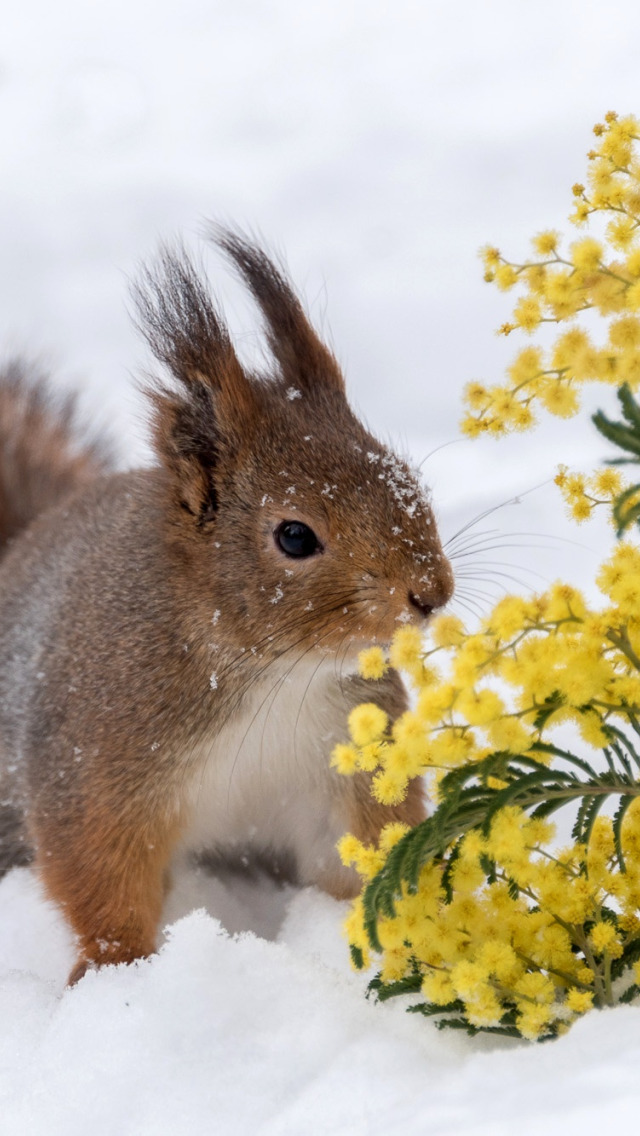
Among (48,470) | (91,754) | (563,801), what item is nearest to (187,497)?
(91,754)

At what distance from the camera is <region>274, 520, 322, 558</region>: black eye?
0.97m

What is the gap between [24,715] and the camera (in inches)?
47.4

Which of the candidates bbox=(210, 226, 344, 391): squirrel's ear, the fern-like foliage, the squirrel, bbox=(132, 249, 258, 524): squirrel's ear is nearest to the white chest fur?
the squirrel

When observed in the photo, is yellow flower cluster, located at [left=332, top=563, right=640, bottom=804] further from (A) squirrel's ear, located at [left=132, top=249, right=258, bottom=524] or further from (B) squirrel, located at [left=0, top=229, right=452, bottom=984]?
(A) squirrel's ear, located at [left=132, top=249, right=258, bottom=524]

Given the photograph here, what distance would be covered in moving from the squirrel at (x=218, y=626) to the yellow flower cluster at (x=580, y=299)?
0.26 m

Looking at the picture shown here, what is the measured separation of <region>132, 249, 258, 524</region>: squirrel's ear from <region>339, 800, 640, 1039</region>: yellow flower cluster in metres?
0.43

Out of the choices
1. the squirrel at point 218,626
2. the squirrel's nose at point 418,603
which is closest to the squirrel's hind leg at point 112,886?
the squirrel at point 218,626

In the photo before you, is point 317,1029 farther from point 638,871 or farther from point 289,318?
point 289,318

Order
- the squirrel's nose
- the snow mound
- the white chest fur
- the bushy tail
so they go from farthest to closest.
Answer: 1. the bushy tail
2. the white chest fur
3. the squirrel's nose
4. the snow mound

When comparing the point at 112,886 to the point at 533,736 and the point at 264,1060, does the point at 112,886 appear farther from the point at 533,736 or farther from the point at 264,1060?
the point at 533,736

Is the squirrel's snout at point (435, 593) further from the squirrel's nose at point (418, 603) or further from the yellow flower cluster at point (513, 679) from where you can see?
the yellow flower cluster at point (513, 679)

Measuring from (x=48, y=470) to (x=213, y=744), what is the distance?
75cm

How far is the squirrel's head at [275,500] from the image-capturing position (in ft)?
3.10

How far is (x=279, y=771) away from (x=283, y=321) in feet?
1.37
